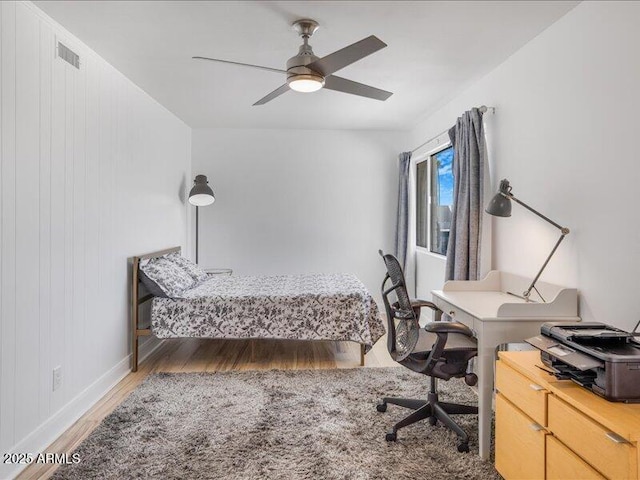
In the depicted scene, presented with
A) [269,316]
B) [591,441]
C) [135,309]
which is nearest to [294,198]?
[269,316]

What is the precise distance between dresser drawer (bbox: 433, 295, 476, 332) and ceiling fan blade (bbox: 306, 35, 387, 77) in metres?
1.56

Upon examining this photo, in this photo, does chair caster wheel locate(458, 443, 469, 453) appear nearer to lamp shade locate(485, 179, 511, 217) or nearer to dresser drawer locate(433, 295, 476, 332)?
dresser drawer locate(433, 295, 476, 332)

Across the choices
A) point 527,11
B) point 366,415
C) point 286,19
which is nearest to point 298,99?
point 286,19

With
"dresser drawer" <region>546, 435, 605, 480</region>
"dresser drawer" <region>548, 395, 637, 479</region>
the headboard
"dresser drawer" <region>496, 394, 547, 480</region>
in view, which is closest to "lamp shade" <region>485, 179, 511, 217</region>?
"dresser drawer" <region>496, 394, 547, 480</region>

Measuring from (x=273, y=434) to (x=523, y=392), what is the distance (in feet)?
4.59

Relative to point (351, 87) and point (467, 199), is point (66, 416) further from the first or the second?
point (467, 199)

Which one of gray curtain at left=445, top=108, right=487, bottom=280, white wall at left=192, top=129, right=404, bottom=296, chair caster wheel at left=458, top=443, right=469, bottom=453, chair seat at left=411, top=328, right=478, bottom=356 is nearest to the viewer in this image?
chair caster wheel at left=458, top=443, right=469, bottom=453

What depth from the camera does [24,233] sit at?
212 cm

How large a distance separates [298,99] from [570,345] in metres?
3.30

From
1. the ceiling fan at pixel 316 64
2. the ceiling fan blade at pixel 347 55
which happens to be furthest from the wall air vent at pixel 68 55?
the ceiling fan blade at pixel 347 55

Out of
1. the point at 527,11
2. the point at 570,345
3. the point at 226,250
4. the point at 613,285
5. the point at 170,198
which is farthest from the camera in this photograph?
the point at 226,250

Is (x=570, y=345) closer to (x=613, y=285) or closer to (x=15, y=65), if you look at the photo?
(x=613, y=285)

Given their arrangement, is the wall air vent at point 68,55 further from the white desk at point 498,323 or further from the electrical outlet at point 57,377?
the white desk at point 498,323

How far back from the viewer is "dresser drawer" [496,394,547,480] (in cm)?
161
